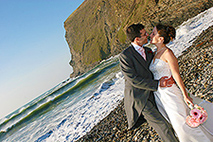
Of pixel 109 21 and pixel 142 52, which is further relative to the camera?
pixel 109 21

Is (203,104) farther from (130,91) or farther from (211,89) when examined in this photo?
(211,89)

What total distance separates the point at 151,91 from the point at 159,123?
2.32 ft

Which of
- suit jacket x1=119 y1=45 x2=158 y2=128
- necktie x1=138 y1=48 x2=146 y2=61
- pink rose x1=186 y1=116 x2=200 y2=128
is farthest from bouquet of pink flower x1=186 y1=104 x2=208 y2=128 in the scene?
necktie x1=138 y1=48 x2=146 y2=61

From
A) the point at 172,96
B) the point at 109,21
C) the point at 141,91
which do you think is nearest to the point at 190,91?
the point at 172,96

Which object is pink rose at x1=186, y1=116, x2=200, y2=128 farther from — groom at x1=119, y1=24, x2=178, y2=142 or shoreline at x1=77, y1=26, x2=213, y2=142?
shoreline at x1=77, y1=26, x2=213, y2=142

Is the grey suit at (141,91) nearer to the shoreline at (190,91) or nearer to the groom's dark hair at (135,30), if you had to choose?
the groom's dark hair at (135,30)

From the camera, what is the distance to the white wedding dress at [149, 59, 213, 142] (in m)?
3.28

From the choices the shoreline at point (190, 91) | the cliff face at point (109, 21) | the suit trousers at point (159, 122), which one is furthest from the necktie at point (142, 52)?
the cliff face at point (109, 21)

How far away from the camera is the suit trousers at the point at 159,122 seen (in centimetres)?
344

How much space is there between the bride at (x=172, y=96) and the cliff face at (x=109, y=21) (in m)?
40.7

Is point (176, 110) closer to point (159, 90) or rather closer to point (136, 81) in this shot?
point (159, 90)

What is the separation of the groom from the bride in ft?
0.47

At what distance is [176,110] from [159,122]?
447 millimetres

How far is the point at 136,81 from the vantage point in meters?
3.43
